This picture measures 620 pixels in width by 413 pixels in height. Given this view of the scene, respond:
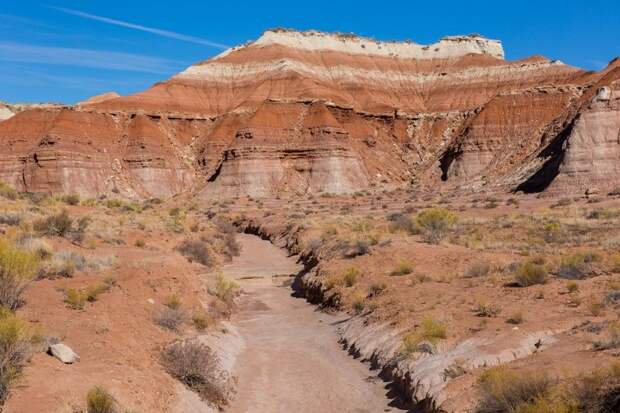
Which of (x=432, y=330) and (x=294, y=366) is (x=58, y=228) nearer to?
(x=294, y=366)

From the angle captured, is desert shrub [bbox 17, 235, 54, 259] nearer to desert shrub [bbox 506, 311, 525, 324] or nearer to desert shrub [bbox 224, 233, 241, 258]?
desert shrub [bbox 506, 311, 525, 324]

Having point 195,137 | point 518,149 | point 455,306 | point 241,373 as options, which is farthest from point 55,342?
point 195,137

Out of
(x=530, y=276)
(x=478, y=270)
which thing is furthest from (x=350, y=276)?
(x=530, y=276)

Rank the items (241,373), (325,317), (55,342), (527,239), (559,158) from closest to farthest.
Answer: (55,342) < (241,373) < (325,317) < (527,239) < (559,158)

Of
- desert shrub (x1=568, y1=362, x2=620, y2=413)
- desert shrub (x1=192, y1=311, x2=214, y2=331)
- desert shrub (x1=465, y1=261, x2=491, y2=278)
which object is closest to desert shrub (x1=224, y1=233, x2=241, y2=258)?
desert shrub (x1=192, y1=311, x2=214, y2=331)

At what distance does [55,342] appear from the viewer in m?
9.02

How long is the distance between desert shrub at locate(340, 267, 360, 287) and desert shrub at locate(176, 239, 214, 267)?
25.4 ft

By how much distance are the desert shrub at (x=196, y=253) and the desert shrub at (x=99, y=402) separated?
16207mm

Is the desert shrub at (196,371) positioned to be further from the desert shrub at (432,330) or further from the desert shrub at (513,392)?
the desert shrub at (513,392)

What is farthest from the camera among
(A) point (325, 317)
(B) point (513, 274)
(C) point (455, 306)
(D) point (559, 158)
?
(D) point (559, 158)

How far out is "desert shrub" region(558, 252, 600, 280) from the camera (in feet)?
46.9

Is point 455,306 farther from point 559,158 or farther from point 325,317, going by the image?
point 559,158

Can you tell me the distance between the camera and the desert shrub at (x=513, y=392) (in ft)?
23.3

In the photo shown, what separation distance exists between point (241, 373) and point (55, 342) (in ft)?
13.0
